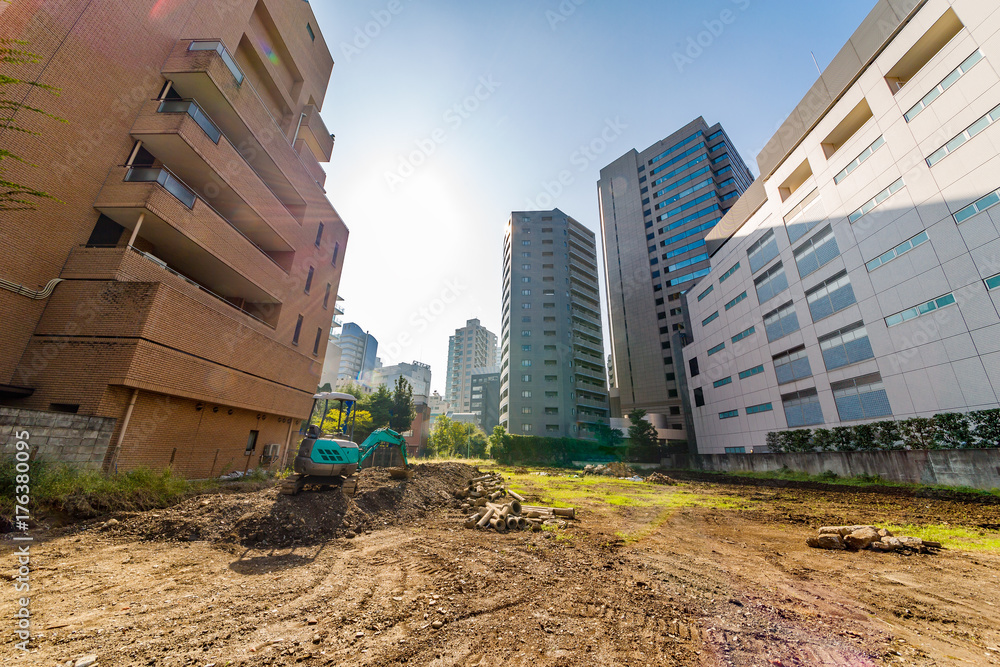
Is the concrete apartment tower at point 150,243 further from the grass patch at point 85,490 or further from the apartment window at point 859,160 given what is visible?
the apartment window at point 859,160

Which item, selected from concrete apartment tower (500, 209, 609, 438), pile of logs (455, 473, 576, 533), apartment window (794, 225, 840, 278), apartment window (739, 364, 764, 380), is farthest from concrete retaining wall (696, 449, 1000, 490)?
concrete apartment tower (500, 209, 609, 438)

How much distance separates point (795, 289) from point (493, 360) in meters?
128

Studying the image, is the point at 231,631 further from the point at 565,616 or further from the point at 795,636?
the point at 795,636

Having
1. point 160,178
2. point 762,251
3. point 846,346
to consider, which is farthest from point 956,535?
point 762,251

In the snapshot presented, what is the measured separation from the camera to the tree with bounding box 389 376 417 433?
4156cm

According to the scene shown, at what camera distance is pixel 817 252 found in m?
25.8

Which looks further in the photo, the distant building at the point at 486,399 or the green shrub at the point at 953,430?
the distant building at the point at 486,399

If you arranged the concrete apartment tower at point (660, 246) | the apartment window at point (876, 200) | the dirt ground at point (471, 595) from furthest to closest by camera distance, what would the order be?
1. the concrete apartment tower at point (660, 246)
2. the apartment window at point (876, 200)
3. the dirt ground at point (471, 595)

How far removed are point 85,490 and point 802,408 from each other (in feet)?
128

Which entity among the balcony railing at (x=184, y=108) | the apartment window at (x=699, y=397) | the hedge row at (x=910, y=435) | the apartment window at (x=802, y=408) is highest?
the balcony railing at (x=184, y=108)

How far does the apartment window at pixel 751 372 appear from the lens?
31695 mm

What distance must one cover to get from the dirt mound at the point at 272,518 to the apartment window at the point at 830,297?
99.0ft

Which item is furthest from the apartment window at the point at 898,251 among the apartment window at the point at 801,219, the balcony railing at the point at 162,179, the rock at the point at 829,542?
the balcony railing at the point at 162,179

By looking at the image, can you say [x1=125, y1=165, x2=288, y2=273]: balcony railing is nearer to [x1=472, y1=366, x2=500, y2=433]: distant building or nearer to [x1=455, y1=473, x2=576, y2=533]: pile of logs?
[x1=455, y1=473, x2=576, y2=533]: pile of logs
